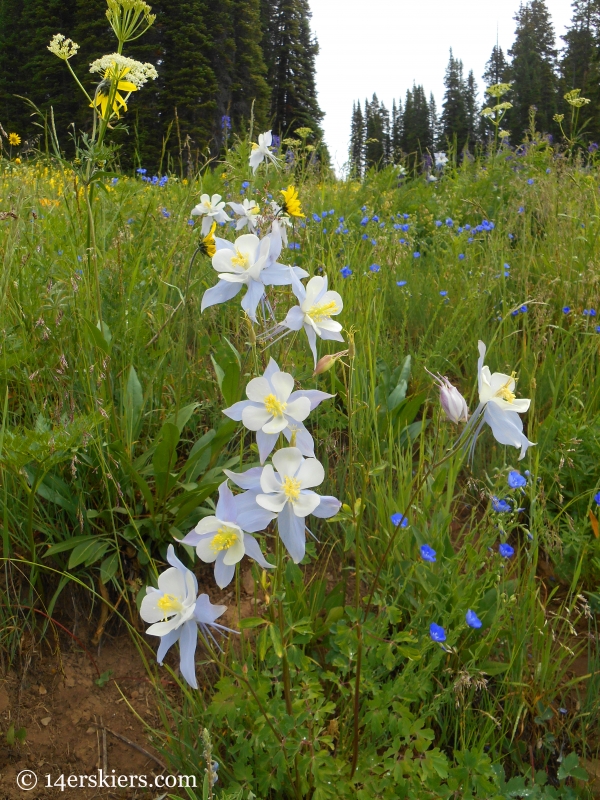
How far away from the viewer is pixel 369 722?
3.97ft

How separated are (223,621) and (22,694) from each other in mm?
548

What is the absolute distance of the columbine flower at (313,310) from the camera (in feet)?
3.36

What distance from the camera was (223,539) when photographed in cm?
87

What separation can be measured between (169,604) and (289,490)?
26 centimetres

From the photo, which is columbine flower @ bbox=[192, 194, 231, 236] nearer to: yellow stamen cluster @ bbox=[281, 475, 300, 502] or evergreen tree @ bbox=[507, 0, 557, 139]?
yellow stamen cluster @ bbox=[281, 475, 300, 502]

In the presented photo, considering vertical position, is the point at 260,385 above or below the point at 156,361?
above

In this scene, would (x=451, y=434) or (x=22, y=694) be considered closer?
(x=22, y=694)

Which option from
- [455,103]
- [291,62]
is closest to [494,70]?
[455,103]

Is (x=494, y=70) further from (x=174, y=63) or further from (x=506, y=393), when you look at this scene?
(x=506, y=393)

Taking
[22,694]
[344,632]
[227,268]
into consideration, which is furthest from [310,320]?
[22,694]

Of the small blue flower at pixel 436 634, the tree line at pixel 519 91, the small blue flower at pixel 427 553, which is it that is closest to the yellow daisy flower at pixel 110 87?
the small blue flower at pixel 427 553

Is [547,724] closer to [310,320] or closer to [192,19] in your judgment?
[310,320]

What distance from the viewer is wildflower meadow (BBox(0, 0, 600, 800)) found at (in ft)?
3.43

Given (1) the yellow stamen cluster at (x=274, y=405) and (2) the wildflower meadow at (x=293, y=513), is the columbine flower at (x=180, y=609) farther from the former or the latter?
(1) the yellow stamen cluster at (x=274, y=405)
